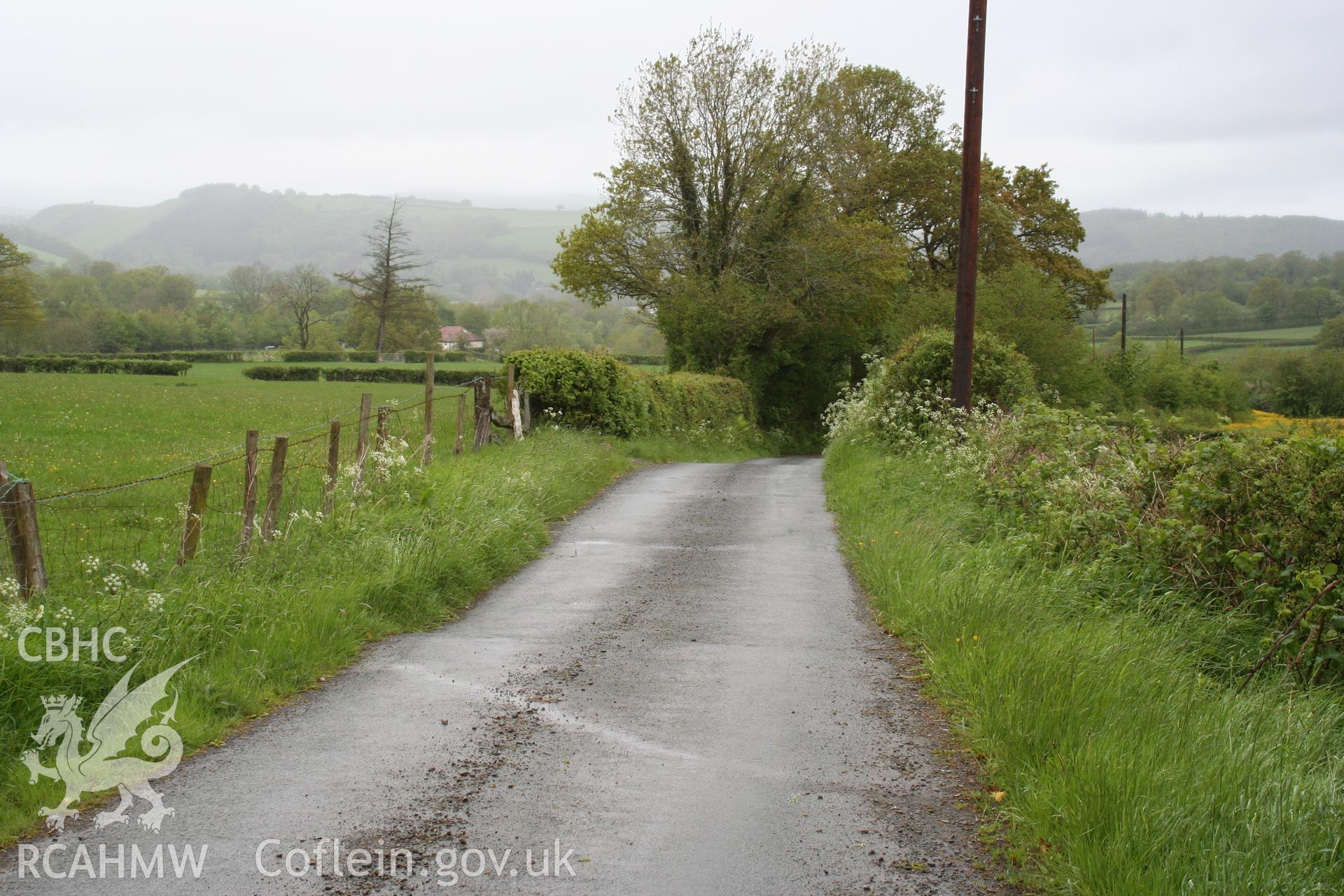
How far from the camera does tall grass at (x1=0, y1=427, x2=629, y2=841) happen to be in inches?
207

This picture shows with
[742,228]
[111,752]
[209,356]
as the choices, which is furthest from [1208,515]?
[209,356]

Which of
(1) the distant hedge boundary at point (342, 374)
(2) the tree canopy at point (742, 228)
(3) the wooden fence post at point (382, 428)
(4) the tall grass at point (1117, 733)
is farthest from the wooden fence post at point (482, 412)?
(1) the distant hedge boundary at point (342, 374)

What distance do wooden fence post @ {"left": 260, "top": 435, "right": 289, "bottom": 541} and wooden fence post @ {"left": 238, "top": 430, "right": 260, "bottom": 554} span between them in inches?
7.5

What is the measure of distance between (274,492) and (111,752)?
365 cm

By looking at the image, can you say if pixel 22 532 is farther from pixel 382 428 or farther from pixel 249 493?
pixel 382 428

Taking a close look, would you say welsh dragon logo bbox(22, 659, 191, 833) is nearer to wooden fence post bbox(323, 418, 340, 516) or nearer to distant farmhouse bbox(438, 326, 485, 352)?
wooden fence post bbox(323, 418, 340, 516)

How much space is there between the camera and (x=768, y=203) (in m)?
37.3

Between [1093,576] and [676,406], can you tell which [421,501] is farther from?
[676,406]

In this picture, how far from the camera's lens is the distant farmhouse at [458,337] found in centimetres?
11971

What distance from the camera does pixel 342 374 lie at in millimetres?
60594

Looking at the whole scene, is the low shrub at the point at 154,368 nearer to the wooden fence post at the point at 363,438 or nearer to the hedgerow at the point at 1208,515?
the wooden fence post at the point at 363,438

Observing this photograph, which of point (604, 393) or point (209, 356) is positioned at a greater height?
point (604, 393)

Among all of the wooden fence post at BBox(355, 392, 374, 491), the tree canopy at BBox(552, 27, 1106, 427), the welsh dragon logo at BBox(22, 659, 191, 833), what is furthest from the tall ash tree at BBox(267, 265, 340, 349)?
the welsh dragon logo at BBox(22, 659, 191, 833)

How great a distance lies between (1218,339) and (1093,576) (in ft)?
304
